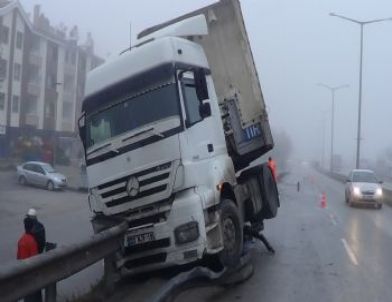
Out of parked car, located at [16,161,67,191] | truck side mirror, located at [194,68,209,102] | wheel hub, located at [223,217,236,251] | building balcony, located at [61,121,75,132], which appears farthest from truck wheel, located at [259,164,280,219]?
building balcony, located at [61,121,75,132]

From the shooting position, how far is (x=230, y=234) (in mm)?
A: 10055

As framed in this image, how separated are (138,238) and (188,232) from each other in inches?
33.0

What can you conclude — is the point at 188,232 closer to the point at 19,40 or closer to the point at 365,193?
the point at 365,193

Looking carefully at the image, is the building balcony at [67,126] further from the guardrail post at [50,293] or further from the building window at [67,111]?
the guardrail post at [50,293]

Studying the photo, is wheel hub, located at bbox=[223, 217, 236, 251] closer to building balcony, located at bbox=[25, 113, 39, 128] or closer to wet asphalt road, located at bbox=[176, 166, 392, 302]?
wet asphalt road, located at bbox=[176, 166, 392, 302]

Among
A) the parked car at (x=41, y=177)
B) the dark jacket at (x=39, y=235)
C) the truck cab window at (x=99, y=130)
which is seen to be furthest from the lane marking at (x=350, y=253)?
the parked car at (x=41, y=177)

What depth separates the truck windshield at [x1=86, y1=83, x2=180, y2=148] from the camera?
9328 millimetres

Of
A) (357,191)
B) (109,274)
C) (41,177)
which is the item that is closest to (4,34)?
(41,177)

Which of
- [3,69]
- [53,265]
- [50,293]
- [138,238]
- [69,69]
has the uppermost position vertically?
[69,69]

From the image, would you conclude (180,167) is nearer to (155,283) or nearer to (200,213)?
(200,213)

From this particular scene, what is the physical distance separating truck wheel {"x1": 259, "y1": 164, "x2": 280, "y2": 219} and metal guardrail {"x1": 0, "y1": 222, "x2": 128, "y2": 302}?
415cm

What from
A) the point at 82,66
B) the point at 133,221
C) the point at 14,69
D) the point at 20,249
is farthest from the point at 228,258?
the point at 82,66

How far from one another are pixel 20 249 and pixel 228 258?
314 cm

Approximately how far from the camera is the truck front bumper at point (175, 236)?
29.0 ft
